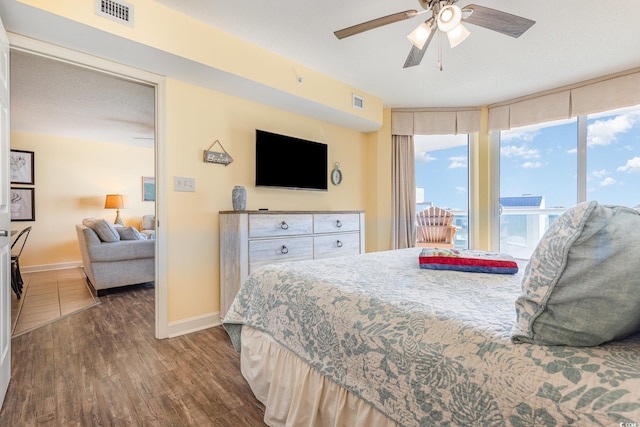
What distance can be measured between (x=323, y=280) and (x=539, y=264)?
0.77 metres

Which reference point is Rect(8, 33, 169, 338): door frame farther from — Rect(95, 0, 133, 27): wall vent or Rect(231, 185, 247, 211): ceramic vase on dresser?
Rect(231, 185, 247, 211): ceramic vase on dresser

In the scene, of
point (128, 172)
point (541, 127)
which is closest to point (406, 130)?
point (541, 127)

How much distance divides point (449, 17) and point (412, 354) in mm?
1766

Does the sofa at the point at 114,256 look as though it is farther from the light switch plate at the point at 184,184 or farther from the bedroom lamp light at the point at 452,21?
the bedroom lamp light at the point at 452,21

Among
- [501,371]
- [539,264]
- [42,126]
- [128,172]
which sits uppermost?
[42,126]

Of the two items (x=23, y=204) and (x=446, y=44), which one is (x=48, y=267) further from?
(x=446, y=44)

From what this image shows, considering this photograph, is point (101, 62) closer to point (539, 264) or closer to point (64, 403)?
point (64, 403)

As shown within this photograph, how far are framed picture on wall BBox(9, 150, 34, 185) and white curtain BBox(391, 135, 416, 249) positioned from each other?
5794 mm

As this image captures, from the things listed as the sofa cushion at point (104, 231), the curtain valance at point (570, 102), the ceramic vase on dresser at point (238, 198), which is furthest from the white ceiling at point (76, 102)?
the curtain valance at point (570, 102)

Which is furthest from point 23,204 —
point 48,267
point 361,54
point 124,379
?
point 361,54

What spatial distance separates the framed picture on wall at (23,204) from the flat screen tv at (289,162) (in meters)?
4.63

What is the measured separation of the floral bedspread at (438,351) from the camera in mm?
589

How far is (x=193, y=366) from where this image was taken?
1956 millimetres

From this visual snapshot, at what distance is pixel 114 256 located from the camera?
3.63 meters
